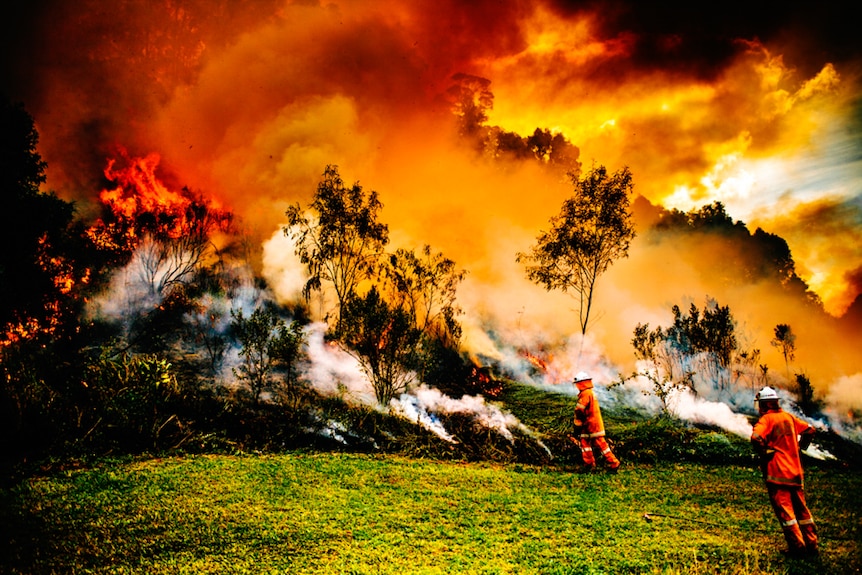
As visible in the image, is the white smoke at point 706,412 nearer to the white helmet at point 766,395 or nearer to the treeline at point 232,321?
the treeline at point 232,321

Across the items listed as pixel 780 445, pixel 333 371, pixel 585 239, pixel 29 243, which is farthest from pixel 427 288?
pixel 29 243

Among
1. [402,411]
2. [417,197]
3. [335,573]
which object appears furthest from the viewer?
[417,197]

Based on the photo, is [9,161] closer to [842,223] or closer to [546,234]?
[546,234]

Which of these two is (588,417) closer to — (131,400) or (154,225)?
(131,400)

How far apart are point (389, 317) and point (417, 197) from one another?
16.0 feet

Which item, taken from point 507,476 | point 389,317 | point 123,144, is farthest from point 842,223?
point 123,144

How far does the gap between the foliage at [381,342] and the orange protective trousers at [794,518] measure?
9463mm

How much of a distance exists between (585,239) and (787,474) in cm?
1107

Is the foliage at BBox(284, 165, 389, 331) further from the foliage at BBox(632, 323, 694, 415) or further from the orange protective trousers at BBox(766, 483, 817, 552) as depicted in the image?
the orange protective trousers at BBox(766, 483, 817, 552)

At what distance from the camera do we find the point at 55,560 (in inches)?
202

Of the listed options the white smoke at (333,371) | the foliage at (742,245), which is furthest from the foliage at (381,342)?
the foliage at (742,245)

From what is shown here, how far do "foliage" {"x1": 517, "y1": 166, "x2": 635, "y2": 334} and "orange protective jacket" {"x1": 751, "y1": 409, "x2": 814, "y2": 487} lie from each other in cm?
997

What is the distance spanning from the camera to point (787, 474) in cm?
614

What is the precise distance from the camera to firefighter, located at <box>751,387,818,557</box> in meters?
6.04
